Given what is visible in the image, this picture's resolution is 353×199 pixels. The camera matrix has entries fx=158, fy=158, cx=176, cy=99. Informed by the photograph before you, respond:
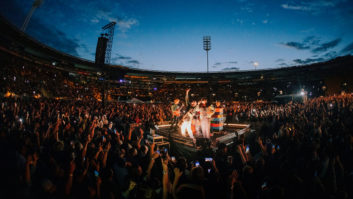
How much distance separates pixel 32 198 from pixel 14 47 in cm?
3178

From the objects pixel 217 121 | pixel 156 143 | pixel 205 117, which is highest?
pixel 205 117

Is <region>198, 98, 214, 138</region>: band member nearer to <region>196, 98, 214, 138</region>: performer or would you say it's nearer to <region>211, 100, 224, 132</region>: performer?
<region>196, 98, 214, 138</region>: performer

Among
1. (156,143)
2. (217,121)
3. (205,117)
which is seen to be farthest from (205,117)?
(156,143)

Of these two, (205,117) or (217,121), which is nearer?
(205,117)

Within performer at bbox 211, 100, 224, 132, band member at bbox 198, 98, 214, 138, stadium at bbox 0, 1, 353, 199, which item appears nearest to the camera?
stadium at bbox 0, 1, 353, 199

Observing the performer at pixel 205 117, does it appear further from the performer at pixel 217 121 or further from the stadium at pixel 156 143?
the performer at pixel 217 121

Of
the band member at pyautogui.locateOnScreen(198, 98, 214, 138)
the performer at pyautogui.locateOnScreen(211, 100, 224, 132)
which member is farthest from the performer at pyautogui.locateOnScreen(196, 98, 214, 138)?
the performer at pyautogui.locateOnScreen(211, 100, 224, 132)

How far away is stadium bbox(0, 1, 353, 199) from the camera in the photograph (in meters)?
2.61

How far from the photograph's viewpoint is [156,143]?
8.92 m

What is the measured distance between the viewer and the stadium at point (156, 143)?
2607 millimetres

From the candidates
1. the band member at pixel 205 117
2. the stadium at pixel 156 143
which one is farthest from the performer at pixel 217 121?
the band member at pixel 205 117

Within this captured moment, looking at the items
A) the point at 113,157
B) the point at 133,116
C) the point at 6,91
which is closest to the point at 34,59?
the point at 6,91

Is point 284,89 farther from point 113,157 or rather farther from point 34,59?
point 34,59

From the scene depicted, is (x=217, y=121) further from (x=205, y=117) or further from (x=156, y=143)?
(x=156, y=143)
